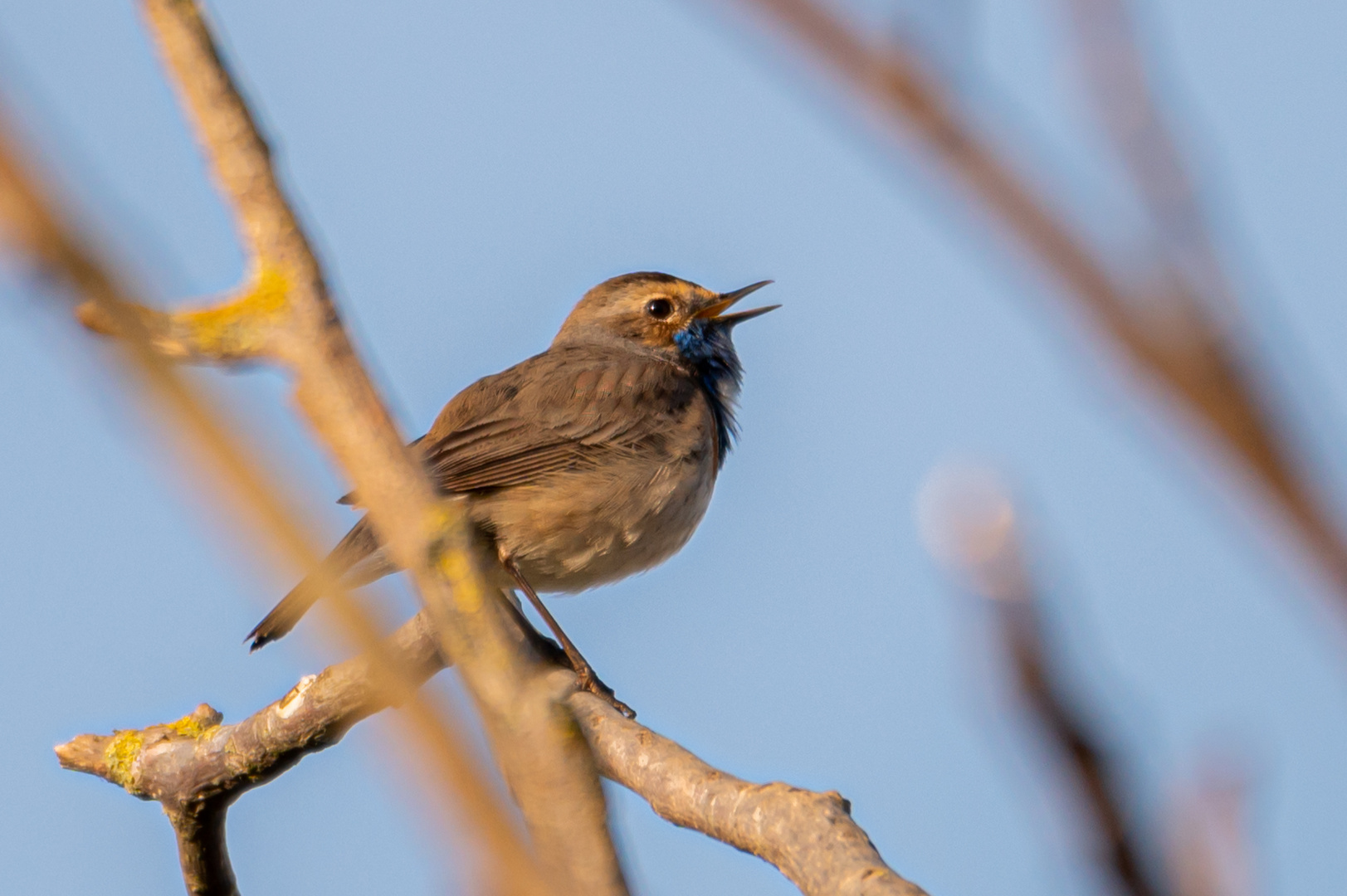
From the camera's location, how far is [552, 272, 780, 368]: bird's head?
8609 millimetres

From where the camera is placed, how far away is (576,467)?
706 centimetres

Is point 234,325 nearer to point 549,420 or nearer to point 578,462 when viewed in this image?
point 578,462

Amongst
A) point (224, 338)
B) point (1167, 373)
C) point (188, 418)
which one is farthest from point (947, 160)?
point (224, 338)

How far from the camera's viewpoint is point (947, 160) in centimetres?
104

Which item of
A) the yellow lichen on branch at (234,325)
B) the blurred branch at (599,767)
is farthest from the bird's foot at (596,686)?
the yellow lichen on branch at (234,325)

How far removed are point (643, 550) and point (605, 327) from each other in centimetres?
215

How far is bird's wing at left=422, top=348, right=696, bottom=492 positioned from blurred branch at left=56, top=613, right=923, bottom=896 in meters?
1.78

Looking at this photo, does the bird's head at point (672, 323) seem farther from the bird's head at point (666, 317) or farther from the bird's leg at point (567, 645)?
the bird's leg at point (567, 645)

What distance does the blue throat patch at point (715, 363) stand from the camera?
8.16 meters

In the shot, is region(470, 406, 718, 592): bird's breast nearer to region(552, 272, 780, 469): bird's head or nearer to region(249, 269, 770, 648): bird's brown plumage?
region(249, 269, 770, 648): bird's brown plumage

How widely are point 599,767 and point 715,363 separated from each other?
4528 mm

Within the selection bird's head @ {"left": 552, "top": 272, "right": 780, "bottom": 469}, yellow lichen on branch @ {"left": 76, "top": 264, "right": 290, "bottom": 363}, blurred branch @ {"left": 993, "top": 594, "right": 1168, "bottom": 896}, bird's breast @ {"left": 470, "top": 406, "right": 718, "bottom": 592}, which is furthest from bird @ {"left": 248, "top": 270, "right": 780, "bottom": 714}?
blurred branch @ {"left": 993, "top": 594, "right": 1168, "bottom": 896}

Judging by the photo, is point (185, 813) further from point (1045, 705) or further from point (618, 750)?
point (1045, 705)

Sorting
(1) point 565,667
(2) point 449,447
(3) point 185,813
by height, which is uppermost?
(2) point 449,447
